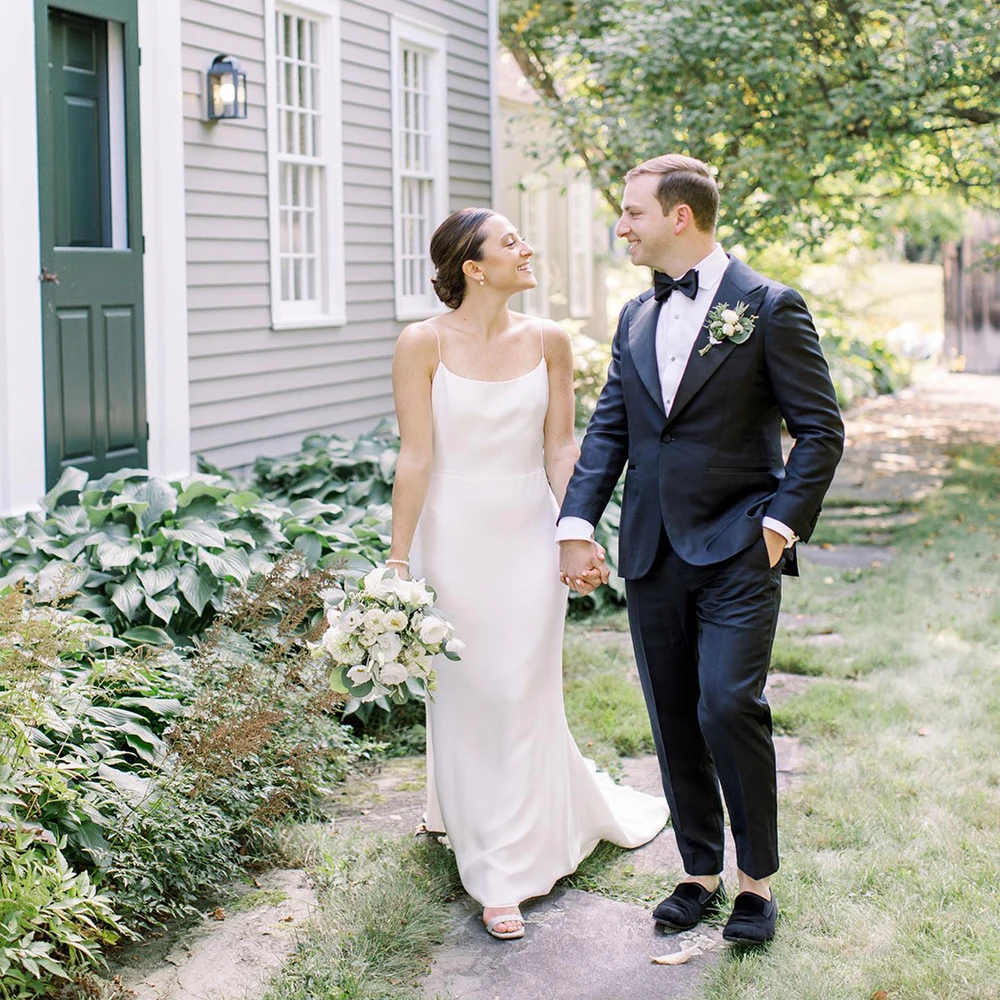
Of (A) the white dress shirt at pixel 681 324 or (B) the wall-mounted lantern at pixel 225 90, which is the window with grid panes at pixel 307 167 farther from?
(A) the white dress shirt at pixel 681 324

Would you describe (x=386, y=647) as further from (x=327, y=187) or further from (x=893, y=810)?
(x=327, y=187)

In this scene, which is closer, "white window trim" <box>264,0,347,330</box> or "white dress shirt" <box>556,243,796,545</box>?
"white dress shirt" <box>556,243,796,545</box>

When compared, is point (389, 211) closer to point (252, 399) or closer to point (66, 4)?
point (252, 399)

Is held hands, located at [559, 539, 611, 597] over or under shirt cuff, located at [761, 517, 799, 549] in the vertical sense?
under

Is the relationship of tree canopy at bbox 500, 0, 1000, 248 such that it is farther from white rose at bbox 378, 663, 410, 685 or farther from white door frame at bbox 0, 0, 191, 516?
white rose at bbox 378, 663, 410, 685

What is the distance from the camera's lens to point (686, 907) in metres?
3.64

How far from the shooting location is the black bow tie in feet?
11.5

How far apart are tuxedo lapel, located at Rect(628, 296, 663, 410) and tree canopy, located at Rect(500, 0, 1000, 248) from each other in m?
6.61

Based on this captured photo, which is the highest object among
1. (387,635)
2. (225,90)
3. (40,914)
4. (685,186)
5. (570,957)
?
(225,90)

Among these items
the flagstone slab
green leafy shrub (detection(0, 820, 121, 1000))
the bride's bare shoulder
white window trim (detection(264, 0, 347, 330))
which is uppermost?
white window trim (detection(264, 0, 347, 330))

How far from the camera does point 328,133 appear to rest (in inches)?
366

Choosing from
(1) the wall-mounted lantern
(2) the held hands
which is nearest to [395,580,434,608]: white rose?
(2) the held hands

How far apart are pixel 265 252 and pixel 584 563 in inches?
218

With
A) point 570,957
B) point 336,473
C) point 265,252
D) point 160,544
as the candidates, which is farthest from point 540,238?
point 570,957
